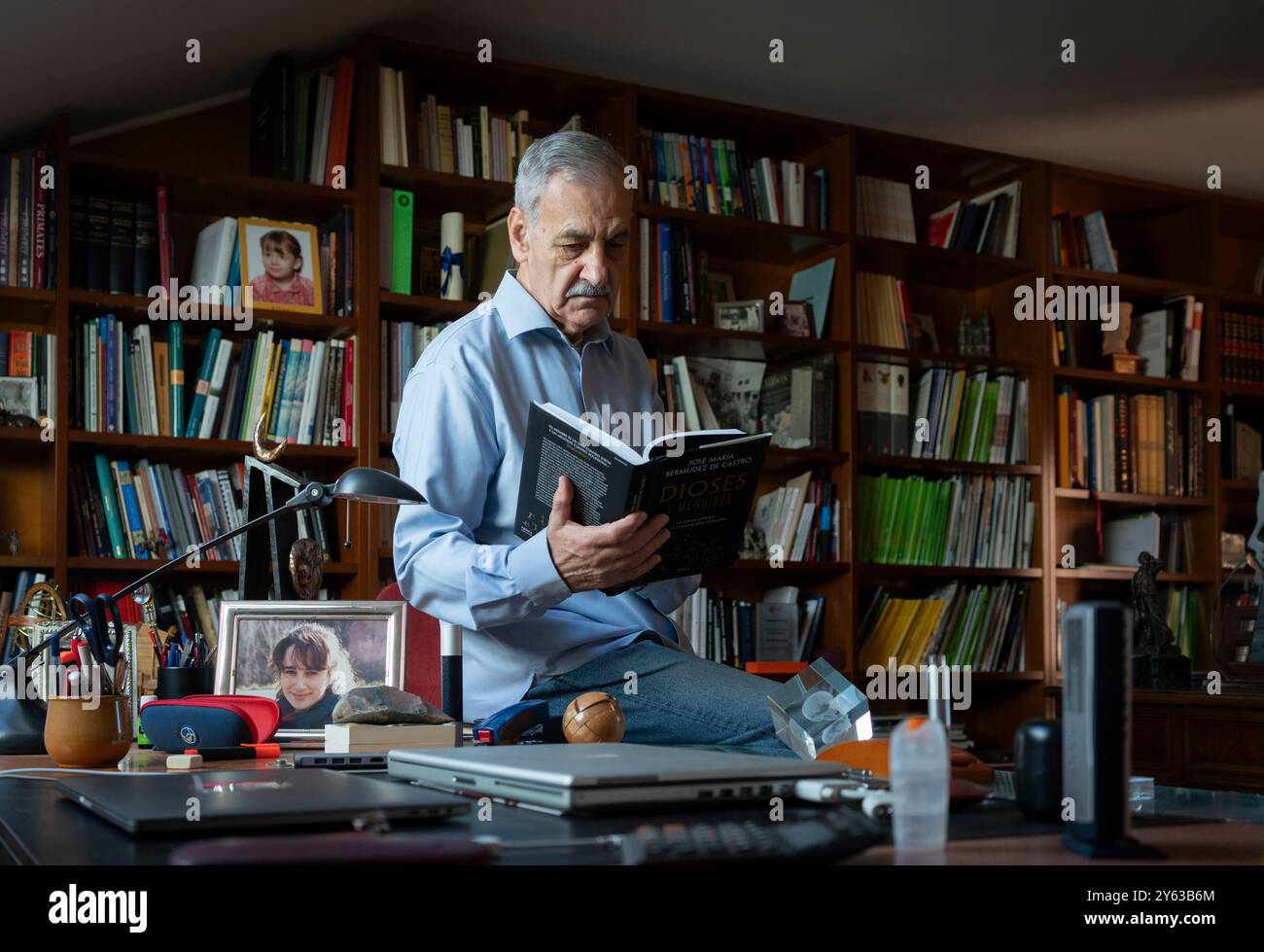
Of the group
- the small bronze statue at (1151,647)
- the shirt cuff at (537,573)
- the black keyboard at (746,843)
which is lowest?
the small bronze statue at (1151,647)

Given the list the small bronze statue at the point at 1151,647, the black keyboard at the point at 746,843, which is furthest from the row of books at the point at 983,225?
the black keyboard at the point at 746,843

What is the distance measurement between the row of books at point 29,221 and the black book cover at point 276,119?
54 cm

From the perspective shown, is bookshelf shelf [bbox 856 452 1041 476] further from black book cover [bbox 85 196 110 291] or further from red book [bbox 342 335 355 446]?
black book cover [bbox 85 196 110 291]

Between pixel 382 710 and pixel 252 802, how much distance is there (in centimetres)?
55

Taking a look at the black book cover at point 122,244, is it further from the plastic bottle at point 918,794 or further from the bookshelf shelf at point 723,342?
the plastic bottle at point 918,794

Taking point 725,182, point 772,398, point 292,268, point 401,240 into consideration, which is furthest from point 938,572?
point 292,268

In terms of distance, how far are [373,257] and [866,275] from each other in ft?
5.45

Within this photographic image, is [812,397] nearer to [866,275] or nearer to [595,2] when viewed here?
[866,275]

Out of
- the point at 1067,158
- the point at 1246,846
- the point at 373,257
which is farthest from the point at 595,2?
the point at 1246,846

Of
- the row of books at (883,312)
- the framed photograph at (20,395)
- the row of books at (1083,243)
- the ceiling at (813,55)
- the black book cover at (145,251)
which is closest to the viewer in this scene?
the ceiling at (813,55)

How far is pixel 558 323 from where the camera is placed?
2.14 meters

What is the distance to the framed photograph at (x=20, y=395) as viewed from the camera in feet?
10.5

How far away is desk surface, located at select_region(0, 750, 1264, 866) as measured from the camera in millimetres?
744

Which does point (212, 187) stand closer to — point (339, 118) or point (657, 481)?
point (339, 118)
